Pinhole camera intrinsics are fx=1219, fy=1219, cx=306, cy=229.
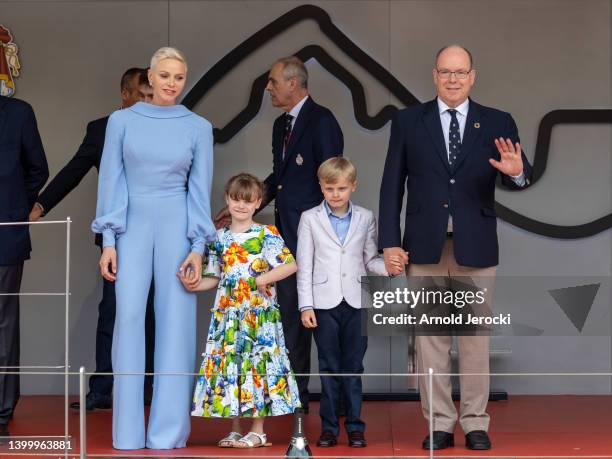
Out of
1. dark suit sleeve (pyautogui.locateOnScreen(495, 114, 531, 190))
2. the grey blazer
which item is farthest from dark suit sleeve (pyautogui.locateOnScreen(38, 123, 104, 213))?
dark suit sleeve (pyautogui.locateOnScreen(495, 114, 531, 190))

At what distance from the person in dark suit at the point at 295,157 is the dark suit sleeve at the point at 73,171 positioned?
2.59ft

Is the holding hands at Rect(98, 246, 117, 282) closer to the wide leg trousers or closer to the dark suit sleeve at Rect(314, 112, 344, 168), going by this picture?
the wide leg trousers

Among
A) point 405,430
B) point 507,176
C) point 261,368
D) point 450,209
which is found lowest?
point 405,430

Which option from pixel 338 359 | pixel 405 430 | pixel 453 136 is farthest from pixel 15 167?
pixel 405 430

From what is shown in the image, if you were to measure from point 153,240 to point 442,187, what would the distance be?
111 centimetres

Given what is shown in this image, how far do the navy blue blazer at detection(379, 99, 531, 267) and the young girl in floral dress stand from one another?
1.57ft

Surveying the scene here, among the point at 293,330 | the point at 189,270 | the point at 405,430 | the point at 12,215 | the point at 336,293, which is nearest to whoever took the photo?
the point at 189,270

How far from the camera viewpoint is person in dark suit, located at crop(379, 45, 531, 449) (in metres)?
4.60

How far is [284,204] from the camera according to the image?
5.45 meters

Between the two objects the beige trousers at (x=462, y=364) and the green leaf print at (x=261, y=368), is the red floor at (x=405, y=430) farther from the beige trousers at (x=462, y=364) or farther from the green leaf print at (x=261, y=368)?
the green leaf print at (x=261, y=368)

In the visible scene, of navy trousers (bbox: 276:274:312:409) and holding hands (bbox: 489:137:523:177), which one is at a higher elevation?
holding hands (bbox: 489:137:523:177)

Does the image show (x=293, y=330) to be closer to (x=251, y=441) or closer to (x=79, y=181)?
(x=251, y=441)

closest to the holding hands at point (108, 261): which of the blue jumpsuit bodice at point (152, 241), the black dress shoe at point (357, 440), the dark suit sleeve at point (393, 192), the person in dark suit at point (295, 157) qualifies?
the blue jumpsuit bodice at point (152, 241)

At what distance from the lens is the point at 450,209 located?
461cm
